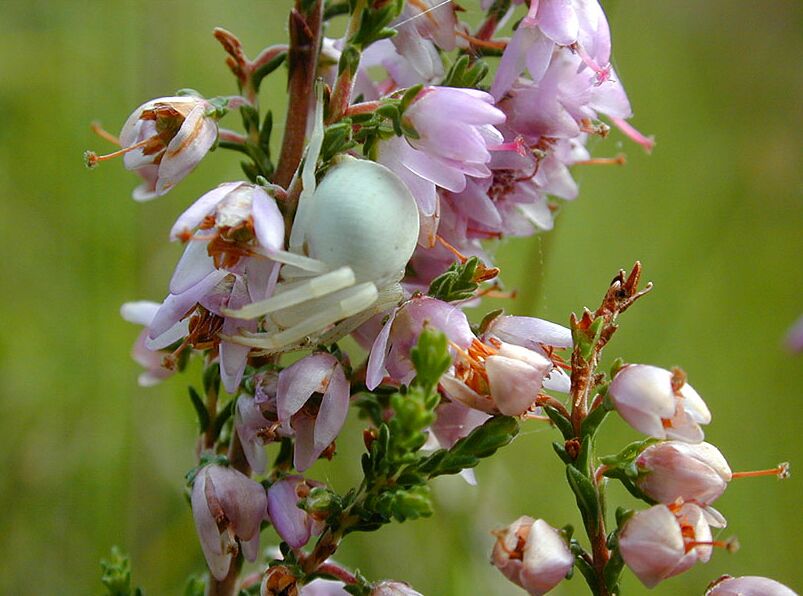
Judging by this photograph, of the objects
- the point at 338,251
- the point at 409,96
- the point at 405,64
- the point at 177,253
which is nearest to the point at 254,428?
the point at 338,251

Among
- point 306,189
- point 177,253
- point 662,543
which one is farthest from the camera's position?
point 177,253

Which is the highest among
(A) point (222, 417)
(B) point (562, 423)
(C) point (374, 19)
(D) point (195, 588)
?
(C) point (374, 19)

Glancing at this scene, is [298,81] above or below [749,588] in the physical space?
above

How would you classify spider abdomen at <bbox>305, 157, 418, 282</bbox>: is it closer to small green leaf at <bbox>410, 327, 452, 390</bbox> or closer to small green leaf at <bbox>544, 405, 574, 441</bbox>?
small green leaf at <bbox>410, 327, 452, 390</bbox>

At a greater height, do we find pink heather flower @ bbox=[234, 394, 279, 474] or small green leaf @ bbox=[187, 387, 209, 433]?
pink heather flower @ bbox=[234, 394, 279, 474]

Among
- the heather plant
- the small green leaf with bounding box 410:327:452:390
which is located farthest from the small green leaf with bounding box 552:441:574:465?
the small green leaf with bounding box 410:327:452:390

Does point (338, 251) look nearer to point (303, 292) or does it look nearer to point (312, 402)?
point (303, 292)

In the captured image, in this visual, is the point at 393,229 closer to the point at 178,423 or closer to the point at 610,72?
the point at 610,72

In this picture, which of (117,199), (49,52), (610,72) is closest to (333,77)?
(610,72)

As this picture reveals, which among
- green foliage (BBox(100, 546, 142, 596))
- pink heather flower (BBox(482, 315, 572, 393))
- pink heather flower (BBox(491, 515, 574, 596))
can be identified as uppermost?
pink heather flower (BBox(482, 315, 572, 393))
